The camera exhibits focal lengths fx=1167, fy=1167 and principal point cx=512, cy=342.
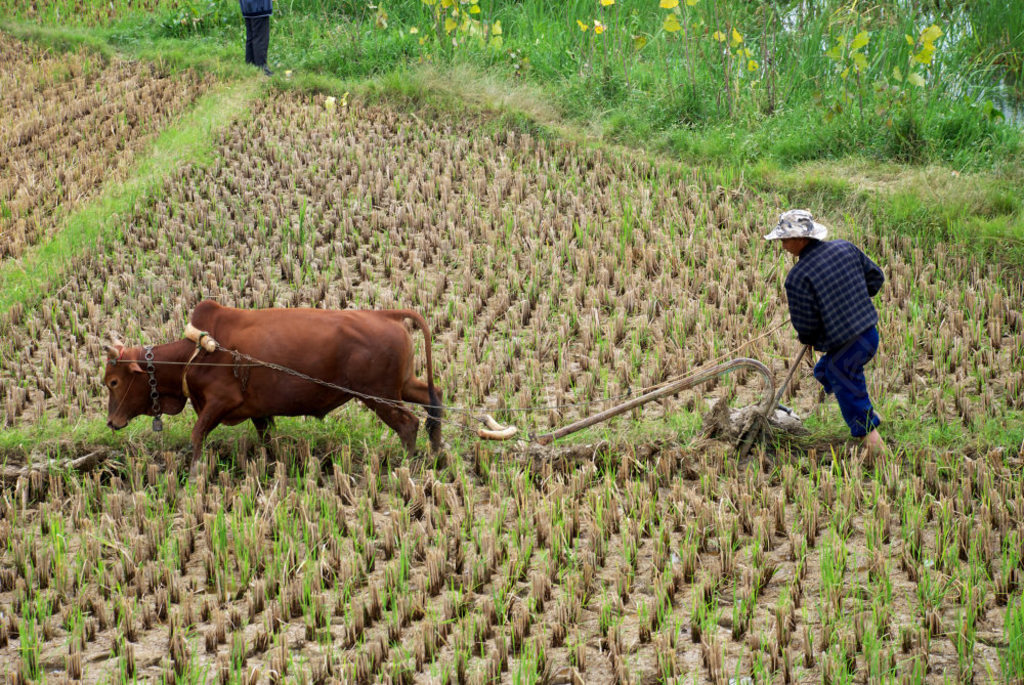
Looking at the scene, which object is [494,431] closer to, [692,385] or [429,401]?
[429,401]

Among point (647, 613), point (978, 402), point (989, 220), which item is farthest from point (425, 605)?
point (989, 220)

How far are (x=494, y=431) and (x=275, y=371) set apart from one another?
1064 millimetres

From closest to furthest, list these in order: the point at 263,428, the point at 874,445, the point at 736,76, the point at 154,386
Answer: the point at 874,445
the point at 154,386
the point at 263,428
the point at 736,76

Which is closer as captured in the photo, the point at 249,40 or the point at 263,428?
the point at 263,428

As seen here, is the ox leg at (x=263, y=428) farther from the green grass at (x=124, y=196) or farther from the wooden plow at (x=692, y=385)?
the green grass at (x=124, y=196)

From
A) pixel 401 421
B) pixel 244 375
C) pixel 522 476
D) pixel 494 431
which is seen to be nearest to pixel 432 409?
pixel 401 421

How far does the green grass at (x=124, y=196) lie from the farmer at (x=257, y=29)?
0.46 metres

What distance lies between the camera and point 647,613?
14.0 feet

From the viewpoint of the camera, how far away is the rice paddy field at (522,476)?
4.17 metres

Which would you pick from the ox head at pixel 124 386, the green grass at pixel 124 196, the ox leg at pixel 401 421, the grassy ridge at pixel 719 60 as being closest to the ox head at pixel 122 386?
the ox head at pixel 124 386

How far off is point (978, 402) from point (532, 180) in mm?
4470

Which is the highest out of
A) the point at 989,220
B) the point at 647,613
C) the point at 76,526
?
the point at 989,220

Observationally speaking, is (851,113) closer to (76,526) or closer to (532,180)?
(532,180)

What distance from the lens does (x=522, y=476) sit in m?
5.29
